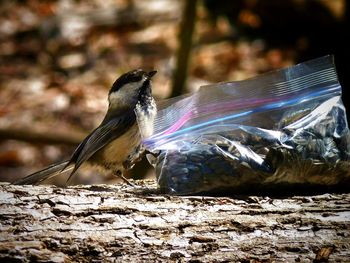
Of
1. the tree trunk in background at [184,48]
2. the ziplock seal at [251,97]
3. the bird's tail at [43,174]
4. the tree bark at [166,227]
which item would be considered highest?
the tree trunk in background at [184,48]

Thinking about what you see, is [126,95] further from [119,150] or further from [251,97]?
[251,97]

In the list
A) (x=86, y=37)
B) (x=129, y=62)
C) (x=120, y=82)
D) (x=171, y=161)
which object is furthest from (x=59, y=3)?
(x=171, y=161)

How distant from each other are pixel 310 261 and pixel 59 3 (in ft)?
24.2

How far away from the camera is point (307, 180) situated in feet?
9.80

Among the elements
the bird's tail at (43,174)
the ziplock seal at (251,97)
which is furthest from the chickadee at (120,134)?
the ziplock seal at (251,97)

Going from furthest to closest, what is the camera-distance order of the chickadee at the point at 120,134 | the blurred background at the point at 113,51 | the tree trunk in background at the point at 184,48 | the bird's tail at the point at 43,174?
the blurred background at the point at 113,51 → the tree trunk in background at the point at 184,48 → the chickadee at the point at 120,134 → the bird's tail at the point at 43,174

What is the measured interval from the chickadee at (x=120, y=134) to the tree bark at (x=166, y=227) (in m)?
0.77

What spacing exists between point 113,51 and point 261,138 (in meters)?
5.79

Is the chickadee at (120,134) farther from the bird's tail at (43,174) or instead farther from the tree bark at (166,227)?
the tree bark at (166,227)

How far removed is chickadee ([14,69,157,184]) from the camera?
3680mm

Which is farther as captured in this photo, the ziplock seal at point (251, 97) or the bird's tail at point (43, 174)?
the bird's tail at point (43, 174)

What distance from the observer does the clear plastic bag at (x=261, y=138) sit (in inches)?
115

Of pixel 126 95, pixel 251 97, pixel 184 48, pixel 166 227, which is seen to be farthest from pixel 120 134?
pixel 184 48

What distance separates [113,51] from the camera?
855 centimetres
